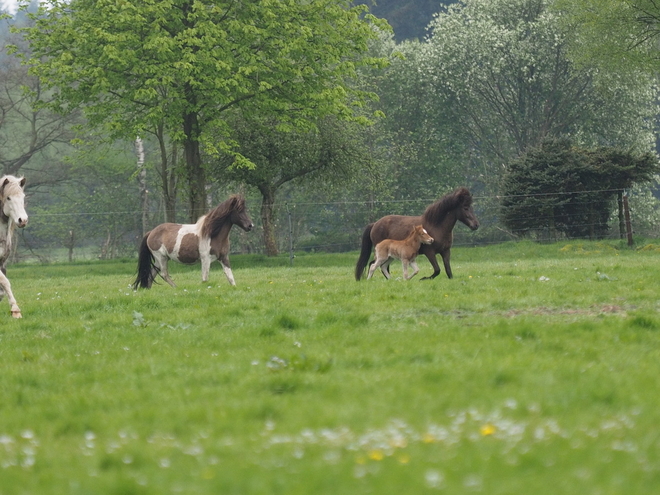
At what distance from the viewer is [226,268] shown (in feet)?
64.6

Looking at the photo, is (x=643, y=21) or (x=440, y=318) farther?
(x=643, y=21)

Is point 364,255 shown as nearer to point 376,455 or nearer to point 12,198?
point 12,198

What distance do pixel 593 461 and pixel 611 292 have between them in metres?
10.0

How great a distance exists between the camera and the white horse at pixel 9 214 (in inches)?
553

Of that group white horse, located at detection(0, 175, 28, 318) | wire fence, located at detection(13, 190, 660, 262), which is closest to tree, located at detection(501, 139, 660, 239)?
wire fence, located at detection(13, 190, 660, 262)

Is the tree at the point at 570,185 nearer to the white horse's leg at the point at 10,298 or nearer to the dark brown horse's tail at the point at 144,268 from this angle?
the dark brown horse's tail at the point at 144,268

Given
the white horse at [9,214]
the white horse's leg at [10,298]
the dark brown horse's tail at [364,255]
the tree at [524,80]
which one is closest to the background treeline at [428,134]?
the tree at [524,80]

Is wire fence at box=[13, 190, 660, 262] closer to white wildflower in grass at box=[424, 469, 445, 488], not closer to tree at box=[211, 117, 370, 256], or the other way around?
tree at box=[211, 117, 370, 256]

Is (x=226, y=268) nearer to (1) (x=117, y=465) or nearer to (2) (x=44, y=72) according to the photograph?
(1) (x=117, y=465)

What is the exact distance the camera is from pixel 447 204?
63.0 feet

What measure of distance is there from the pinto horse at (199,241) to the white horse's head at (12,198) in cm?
563

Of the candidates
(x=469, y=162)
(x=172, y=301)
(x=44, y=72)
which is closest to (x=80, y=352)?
(x=172, y=301)

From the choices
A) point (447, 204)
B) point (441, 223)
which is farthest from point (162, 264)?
point (447, 204)

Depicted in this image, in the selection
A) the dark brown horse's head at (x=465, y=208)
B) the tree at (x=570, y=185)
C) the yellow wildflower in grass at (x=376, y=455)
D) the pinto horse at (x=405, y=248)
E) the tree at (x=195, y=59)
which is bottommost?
the yellow wildflower in grass at (x=376, y=455)
